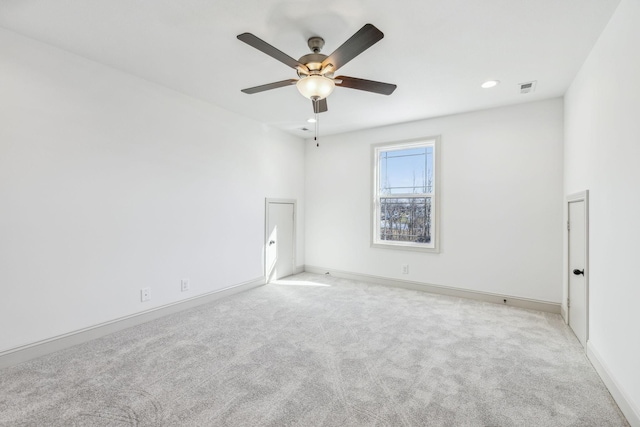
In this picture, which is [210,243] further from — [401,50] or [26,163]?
[401,50]

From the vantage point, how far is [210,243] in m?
4.12

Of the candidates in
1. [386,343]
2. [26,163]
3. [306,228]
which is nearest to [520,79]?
[386,343]

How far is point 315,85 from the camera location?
7.55ft

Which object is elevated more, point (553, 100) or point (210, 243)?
point (553, 100)

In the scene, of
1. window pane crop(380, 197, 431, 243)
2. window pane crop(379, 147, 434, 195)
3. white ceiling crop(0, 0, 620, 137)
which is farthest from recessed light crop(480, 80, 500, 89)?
window pane crop(380, 197, 431, 243)

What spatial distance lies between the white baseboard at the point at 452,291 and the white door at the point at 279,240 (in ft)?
2.16

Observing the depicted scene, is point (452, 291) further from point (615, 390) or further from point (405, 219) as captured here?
point (615, 390)

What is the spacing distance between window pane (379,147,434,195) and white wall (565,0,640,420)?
80.6 inches

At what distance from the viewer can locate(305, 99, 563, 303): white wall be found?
12.4 feet

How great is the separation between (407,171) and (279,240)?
8.35 feet

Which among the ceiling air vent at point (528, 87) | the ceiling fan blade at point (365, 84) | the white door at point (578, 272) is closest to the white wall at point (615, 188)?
the white door at point (578, 272)

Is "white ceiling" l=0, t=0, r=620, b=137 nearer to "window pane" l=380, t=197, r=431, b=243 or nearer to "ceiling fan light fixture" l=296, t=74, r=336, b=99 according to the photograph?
"ceiling fan light fixture" l=296, t=74, r=336, b=99

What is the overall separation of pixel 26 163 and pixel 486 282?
5340 millimetres

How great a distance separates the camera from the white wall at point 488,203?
3785 mm
